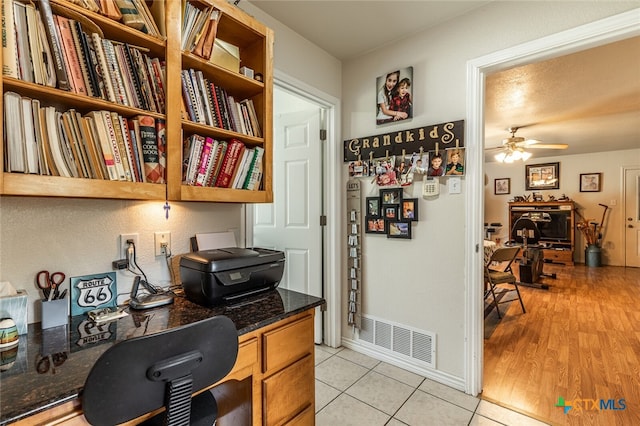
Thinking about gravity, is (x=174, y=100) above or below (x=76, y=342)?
above

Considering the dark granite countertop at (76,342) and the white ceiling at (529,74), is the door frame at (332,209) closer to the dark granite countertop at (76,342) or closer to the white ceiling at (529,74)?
the white ceiling at (529,74)

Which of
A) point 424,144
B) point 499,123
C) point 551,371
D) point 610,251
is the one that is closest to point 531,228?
point 610,251

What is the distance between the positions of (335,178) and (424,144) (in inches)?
29.3

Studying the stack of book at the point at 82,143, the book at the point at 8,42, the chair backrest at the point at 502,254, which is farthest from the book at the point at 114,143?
the chair backrest at the point at 502,254

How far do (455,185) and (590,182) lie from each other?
649cm

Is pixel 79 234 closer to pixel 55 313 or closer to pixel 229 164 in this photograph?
pixel 55 313

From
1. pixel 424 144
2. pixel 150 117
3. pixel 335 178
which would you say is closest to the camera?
Answer: pixel 150 117

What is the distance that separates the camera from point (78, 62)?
3.34 ft

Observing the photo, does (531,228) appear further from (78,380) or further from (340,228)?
(78,380)

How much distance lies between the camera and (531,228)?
600 cm

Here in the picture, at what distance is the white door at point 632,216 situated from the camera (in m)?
5.88

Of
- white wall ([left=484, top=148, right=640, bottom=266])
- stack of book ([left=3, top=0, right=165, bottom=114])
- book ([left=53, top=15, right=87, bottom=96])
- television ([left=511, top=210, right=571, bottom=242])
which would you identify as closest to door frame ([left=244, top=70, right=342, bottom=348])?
stack of book ([left=3, top=0, right=165, bottom=114])

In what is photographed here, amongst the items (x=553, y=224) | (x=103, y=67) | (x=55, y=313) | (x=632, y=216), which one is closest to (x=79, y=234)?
(x=55, y=313)

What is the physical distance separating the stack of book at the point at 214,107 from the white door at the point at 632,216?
7797mm
